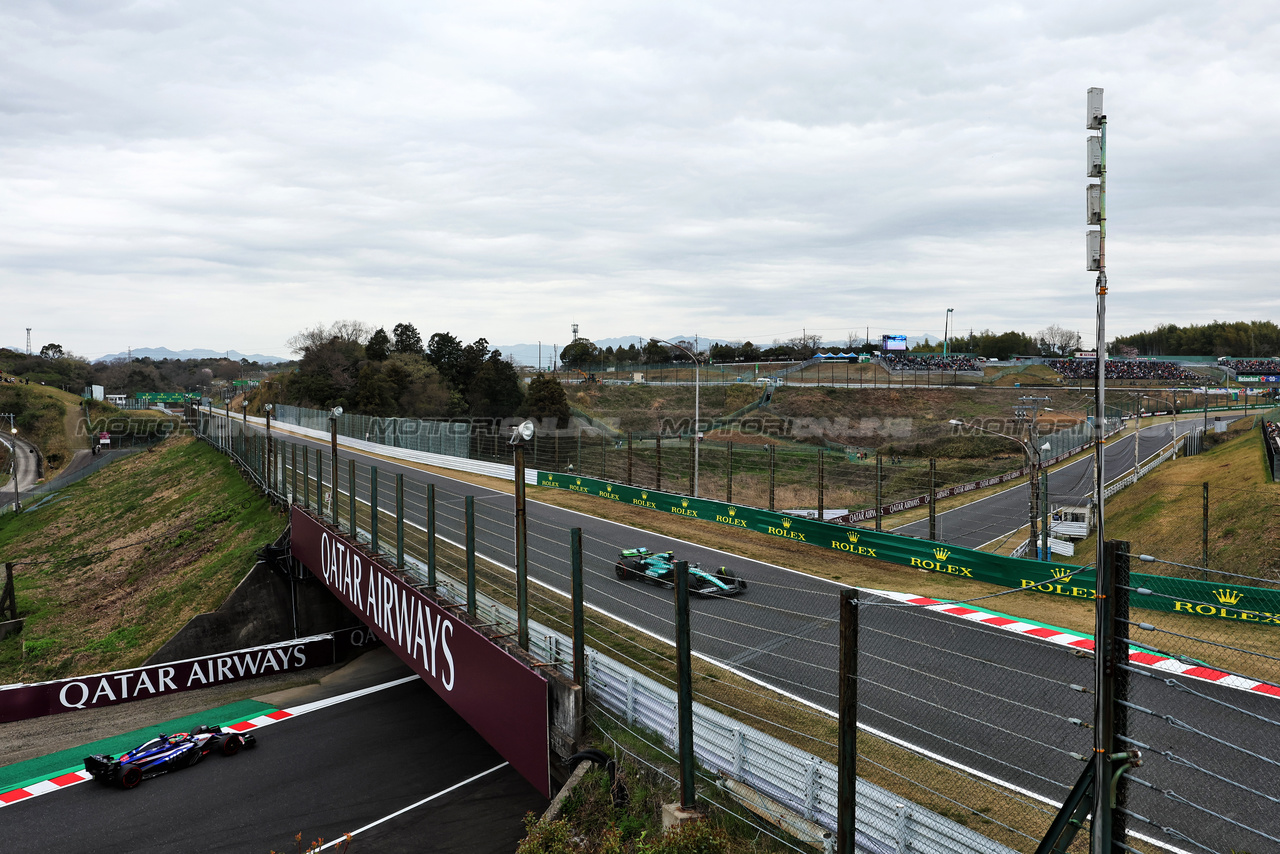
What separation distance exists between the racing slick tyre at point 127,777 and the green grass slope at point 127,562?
9.90 m

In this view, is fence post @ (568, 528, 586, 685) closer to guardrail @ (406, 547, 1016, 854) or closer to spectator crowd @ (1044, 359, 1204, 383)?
guardrail @ (406, 547, 1016, 854)

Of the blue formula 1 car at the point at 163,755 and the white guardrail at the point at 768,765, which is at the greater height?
the white guardrail at the point at 768,765

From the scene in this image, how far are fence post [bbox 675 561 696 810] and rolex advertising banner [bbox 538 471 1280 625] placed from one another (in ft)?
18.8

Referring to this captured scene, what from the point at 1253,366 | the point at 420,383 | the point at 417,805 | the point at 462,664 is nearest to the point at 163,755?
the point at 417,805

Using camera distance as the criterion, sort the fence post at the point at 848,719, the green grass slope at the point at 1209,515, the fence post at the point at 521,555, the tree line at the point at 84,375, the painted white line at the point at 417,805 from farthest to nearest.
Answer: the tree line at the point at 84,375 < the green grass slope at the point at 1209,515 < the painted white line at the point at 417,805 < the fence post at the point at 521,555 < the fence post at the point at 848,719

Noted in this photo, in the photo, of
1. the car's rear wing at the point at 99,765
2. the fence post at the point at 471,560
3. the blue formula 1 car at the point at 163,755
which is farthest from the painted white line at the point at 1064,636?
the car's rear wing at the point at 99,765

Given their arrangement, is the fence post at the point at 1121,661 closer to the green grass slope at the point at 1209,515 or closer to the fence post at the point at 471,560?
the fence post at the point at 471,560

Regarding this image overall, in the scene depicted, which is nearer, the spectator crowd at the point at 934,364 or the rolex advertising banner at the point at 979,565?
the rolex advertising banner at the point at 979,565

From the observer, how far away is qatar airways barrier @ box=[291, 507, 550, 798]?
913cm

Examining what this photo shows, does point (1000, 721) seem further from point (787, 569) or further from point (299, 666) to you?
point (299, 666)

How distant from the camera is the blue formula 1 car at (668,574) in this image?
15117 millimetres

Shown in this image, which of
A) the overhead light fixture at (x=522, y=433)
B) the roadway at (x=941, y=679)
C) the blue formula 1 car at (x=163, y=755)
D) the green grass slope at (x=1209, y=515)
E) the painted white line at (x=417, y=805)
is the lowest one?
the blue formula 1 car at (x=163, y=755)

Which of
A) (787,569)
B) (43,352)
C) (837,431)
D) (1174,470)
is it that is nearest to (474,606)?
(787,569)

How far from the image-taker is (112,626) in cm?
2786
